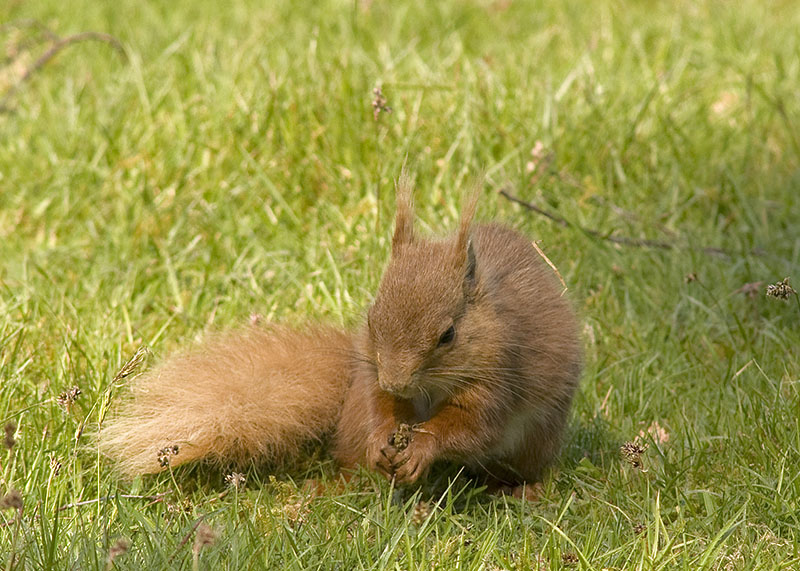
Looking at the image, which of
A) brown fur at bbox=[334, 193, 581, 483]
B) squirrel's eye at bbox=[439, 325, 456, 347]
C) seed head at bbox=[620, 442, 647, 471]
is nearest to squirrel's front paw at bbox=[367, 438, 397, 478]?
brown fur at bbox=[334, 193, 581, 483]

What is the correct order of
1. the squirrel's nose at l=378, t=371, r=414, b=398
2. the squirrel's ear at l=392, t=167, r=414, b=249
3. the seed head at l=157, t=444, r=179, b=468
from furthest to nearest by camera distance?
the squirrel's ear at l=392, t=167, r=414, b=249, the seed head at l=157, t=444, r=179, b=468, the squirrel's nose at l=378, t=371, r=414, b=398

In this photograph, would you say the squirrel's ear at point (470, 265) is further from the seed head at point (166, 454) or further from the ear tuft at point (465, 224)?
the seed head at point (166, 454)

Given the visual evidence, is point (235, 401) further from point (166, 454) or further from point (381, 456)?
point (381, 456)

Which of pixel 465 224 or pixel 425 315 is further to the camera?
pixel 465 224

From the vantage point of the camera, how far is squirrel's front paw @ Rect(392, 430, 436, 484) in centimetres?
268

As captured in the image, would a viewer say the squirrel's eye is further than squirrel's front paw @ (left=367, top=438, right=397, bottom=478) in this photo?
No

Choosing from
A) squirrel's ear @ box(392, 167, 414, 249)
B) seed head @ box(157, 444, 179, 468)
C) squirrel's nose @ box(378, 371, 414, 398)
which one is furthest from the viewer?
squirrel's ear @ box(392, 167, 414, 249)

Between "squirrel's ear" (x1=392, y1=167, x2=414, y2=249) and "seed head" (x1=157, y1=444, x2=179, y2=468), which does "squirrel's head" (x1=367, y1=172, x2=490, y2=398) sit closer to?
"squirrel's ear" (x1=392, y1=167, x2=414, y2=249)

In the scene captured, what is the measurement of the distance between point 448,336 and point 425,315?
0.08 metres

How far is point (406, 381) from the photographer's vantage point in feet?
8.21

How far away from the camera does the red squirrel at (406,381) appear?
2.58 metres

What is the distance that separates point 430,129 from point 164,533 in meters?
2.55

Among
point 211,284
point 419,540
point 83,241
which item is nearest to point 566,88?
point 211,284

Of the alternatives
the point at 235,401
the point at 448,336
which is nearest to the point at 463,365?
the point at 448,336
